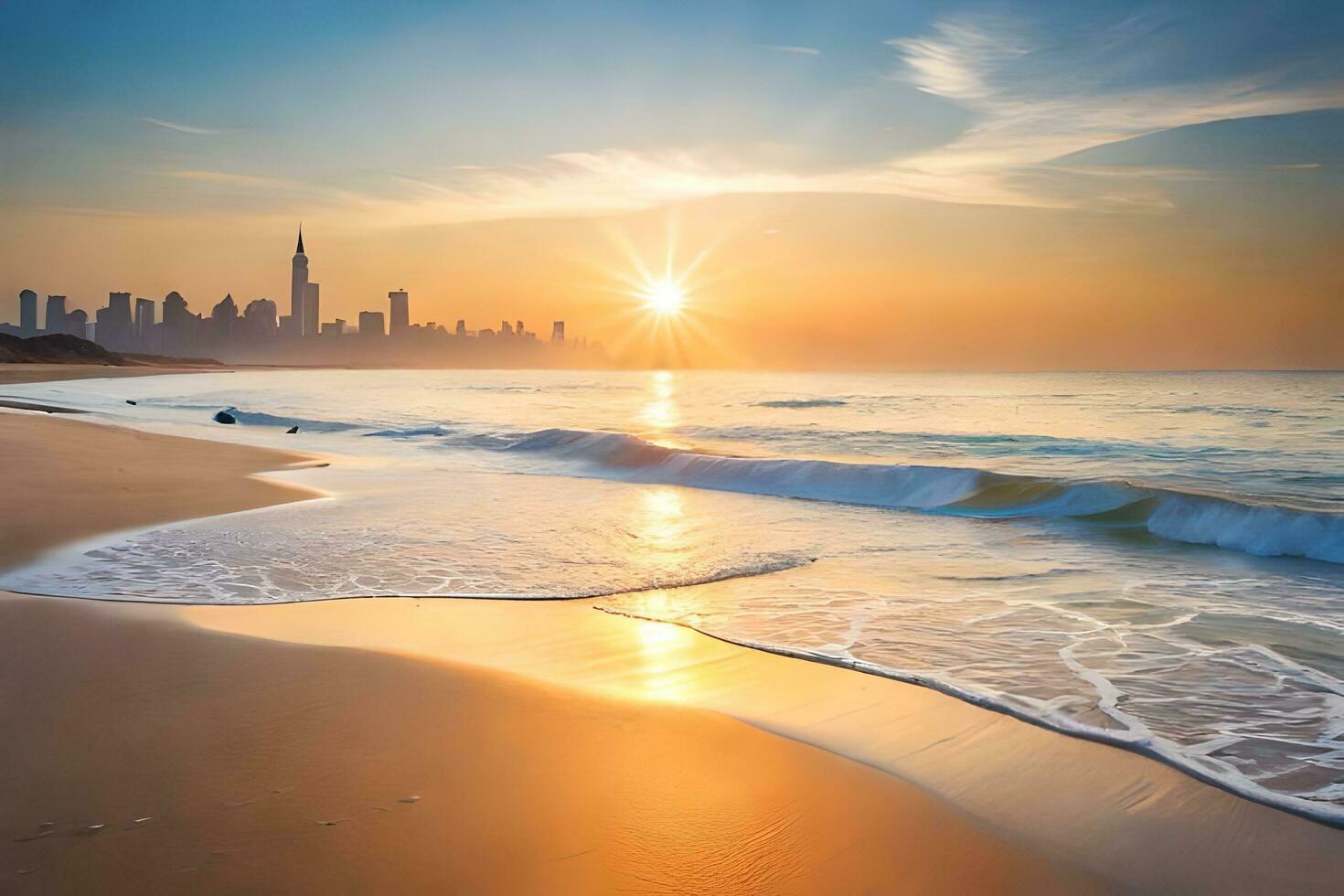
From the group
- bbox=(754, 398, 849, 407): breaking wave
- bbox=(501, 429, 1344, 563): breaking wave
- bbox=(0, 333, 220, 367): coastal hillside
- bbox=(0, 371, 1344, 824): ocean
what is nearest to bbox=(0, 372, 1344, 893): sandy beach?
bbox=(0, 371, 1344, 824): ocean

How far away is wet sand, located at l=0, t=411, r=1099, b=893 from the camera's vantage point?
113 inches

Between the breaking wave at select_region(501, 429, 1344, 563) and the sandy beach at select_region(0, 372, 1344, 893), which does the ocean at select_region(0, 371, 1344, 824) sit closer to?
the breaking wave at select_region(501, 429, 1344, 563)

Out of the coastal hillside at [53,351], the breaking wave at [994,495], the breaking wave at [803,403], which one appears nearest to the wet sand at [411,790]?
the breaking wave at [994,495]

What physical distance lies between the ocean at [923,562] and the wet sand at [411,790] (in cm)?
167

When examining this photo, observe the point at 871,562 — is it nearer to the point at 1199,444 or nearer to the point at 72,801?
the point at 72,801

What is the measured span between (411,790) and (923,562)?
7.04 metres

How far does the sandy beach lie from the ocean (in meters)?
0.62

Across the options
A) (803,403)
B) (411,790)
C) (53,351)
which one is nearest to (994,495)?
(411,790)

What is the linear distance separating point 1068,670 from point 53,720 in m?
5.74

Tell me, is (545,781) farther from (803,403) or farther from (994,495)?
(803,403)

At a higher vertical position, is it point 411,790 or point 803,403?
point 803,403

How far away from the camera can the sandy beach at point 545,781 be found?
2939 mm

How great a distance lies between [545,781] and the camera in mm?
3605

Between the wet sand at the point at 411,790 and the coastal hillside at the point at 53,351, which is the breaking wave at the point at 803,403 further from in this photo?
the coastal hillside at the point at 53,351
